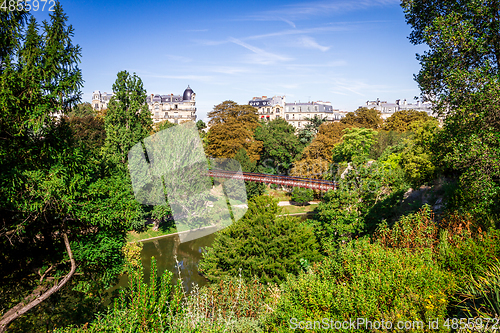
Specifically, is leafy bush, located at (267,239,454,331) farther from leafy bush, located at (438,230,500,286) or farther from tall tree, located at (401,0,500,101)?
tall tree, located at (401,0,500,101)

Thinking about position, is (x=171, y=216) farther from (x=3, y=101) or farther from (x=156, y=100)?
(x=156, y=100)

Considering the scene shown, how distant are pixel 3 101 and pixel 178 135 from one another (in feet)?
56.3

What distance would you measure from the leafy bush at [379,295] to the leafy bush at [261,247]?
7.12 meters

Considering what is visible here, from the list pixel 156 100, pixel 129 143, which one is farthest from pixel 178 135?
pixel 156 100

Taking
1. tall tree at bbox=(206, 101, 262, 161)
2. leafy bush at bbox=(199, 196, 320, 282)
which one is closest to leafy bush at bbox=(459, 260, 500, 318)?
leafy bush at bbox=(199, 196, 320, 282)

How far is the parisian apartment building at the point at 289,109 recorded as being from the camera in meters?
84.4

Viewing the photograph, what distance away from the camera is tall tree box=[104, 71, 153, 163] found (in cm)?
2239

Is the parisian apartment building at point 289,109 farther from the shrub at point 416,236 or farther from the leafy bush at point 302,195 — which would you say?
the shrub at point 416,236

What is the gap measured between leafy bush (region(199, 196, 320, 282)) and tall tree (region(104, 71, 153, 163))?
12.5 meters

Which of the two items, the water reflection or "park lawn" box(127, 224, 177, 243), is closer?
the water reflection

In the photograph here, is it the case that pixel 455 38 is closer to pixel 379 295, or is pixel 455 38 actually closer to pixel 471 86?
pixel 471 86

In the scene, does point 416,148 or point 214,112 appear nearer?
point 416,148

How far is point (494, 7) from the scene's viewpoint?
7.86m

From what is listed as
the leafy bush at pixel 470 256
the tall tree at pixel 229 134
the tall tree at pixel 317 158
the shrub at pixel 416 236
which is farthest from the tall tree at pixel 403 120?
the leafy bush at pixel 470 256
